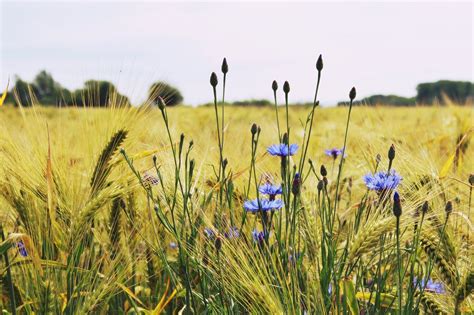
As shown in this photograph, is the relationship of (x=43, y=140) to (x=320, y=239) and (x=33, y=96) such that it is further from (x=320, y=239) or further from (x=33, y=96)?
(x=320, y=239)

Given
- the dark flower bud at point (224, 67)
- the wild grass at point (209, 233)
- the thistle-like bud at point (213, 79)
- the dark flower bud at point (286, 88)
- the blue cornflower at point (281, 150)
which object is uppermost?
the dark flower bud at point (224, 67)

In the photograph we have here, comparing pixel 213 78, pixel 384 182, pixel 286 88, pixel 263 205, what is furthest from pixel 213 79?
pixel 384 182

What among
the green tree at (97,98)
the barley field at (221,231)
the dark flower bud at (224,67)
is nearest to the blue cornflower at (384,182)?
the barley field at (221,231)

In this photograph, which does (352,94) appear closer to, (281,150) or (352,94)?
(352,94)

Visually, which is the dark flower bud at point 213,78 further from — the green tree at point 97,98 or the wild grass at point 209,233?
the green tree at point 97,98

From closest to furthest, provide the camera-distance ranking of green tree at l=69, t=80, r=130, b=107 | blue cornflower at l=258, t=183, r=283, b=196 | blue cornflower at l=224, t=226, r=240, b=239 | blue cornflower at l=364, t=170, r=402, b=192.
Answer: blue cornflower at l=224, t=226, r=240, b=239, blue cornflower at l=364, t=170, r=402, b=192, blue cornflower at l=258, t=183, r=283, b=196, green tree at l=69, t=80, r=130, b=107

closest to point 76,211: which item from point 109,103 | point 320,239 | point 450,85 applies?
point 109,103

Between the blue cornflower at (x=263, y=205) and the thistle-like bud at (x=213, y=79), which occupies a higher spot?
the thistle-like bud at (x=213, y=79)

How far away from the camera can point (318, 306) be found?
0.90m

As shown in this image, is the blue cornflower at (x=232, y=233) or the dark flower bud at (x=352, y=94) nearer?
the blue cornflower at (x=232, y=233)

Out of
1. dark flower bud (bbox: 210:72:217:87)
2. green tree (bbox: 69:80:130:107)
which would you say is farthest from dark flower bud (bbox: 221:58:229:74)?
green tree (bbox: 69:80:130:107)

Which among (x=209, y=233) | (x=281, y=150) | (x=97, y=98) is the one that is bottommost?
(x=209, y=233)

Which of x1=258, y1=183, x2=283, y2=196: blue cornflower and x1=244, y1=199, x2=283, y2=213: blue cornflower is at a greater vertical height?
x1=258, y1=183, x2=283, y2=196: blue cornflower

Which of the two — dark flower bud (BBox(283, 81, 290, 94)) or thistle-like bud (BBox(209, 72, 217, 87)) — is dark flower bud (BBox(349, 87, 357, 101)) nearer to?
dark flower bud (BBox(283, 81, 290, 94))
